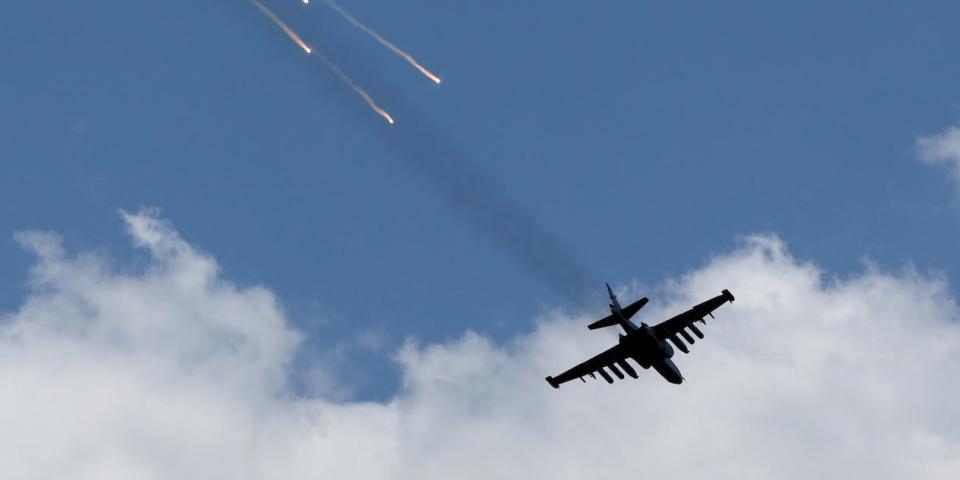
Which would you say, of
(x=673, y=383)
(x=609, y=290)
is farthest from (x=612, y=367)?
(x=609, y=290)

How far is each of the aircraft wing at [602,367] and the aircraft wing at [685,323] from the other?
2980 millimetres

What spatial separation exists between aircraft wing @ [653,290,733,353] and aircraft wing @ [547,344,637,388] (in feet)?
9.78

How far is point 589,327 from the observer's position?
80.8m

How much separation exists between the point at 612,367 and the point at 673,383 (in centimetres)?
574

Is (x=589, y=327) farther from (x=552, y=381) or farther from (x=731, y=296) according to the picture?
(x=552, y=381)

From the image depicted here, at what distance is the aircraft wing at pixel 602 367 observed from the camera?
89688 millimetres

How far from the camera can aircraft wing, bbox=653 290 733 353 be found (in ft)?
286

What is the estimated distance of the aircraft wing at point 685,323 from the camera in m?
87.2

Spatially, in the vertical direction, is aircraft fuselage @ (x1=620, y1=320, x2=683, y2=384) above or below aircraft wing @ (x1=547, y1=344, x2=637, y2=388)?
below

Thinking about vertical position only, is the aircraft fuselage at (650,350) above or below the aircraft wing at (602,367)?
below

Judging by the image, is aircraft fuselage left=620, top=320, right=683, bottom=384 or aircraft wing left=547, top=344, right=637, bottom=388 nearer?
aircraft fuselage left=620, top=320, right=683, bottom=384

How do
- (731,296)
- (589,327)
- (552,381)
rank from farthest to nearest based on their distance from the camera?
(552,381) → (731,296) → (589,327)

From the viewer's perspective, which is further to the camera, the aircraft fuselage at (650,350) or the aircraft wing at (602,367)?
the aircraft wing at (602,367)

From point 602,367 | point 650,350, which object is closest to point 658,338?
point 650,350
